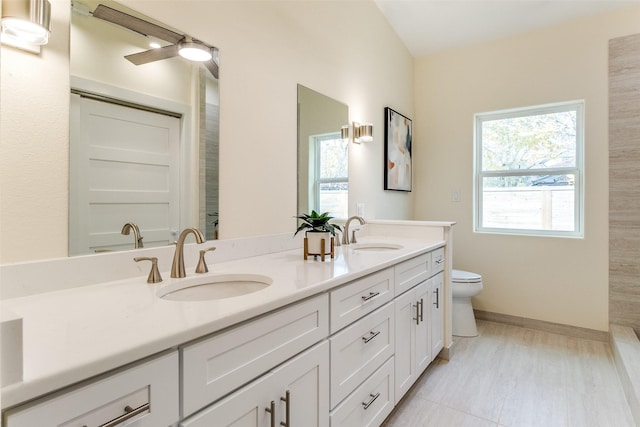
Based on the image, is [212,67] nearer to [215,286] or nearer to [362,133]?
[215,286]

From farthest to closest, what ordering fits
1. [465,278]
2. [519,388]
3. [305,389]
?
[465,278] → [519,388] → [305,389]

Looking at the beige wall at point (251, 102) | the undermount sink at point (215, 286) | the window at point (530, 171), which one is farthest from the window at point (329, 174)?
the window at point (530, 171)

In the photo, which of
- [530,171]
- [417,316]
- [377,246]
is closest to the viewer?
[417,316]

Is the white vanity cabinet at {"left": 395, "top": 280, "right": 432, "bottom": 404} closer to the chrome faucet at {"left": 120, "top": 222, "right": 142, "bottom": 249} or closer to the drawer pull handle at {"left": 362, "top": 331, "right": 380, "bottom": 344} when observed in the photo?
the drawer pull handle at {"left": 362, "top": 331, "right": 380, "bottom": 344}

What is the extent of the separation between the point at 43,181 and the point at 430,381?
2.15 metres

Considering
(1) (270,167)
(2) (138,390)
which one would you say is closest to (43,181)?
(2) (138,390)

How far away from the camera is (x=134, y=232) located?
3.83ft

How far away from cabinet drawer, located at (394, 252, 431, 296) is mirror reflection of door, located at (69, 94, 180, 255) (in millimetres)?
1051

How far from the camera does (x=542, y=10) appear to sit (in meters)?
2.64

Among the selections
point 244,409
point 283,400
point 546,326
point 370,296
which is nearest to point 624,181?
point 546,326

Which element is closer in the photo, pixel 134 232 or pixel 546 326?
pixel 134 232

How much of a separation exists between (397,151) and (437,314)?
1530 mm

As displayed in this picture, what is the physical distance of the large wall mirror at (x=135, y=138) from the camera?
3.42ft

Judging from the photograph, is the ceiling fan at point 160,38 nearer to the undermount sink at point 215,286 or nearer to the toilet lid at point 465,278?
the undermount sink at point 215,286
